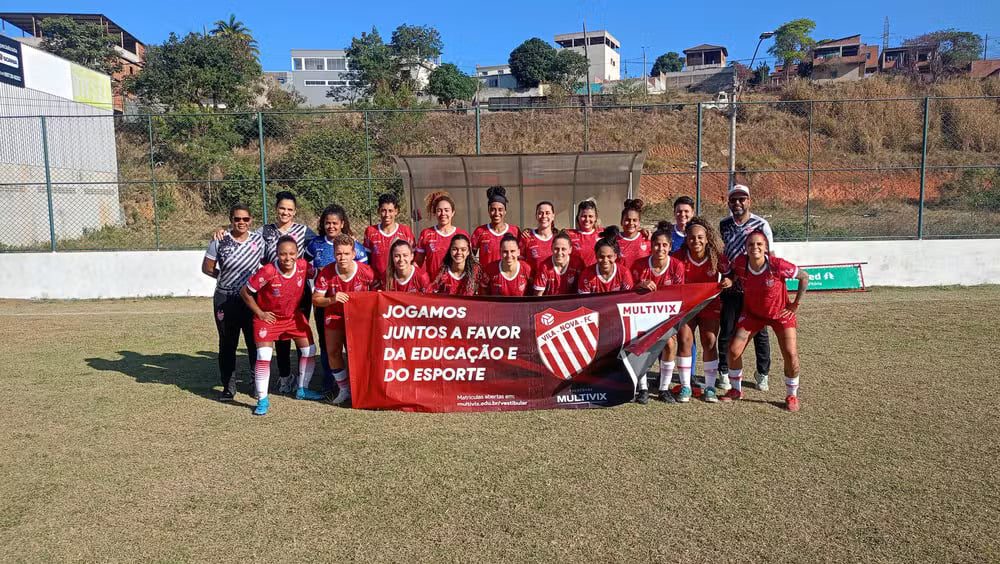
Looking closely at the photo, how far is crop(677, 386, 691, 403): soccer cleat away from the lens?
18.7 feet

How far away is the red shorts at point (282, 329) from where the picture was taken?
5.60 m

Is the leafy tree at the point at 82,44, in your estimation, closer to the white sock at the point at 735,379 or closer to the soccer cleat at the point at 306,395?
the soccer cleat at the point at 306,395

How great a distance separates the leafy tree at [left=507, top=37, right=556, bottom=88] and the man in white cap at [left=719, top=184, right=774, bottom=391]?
59.0 metres

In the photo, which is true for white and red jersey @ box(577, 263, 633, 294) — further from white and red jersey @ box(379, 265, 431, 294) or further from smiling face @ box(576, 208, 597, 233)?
white and red jersey @ box(379, 265, 431, 294)

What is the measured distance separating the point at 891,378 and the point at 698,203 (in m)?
6.27

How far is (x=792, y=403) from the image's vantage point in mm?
5406

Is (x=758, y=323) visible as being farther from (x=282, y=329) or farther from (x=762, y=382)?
(x=282, y=329)

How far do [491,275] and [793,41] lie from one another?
206ft

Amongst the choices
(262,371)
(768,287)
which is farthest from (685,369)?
(262,371)

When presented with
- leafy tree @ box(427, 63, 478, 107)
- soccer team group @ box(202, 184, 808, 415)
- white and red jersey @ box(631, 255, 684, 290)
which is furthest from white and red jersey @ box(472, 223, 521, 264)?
leafy tree @ box(427, 63, 478, 107)

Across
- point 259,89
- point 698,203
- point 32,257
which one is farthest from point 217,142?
point 259,89

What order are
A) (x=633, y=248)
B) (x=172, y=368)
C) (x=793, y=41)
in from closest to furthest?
(x=633, y=248)
(x=172, y=368)
(x=793, y=41)

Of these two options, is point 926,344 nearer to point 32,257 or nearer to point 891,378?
point 891,378

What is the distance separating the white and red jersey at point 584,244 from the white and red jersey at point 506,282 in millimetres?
536
